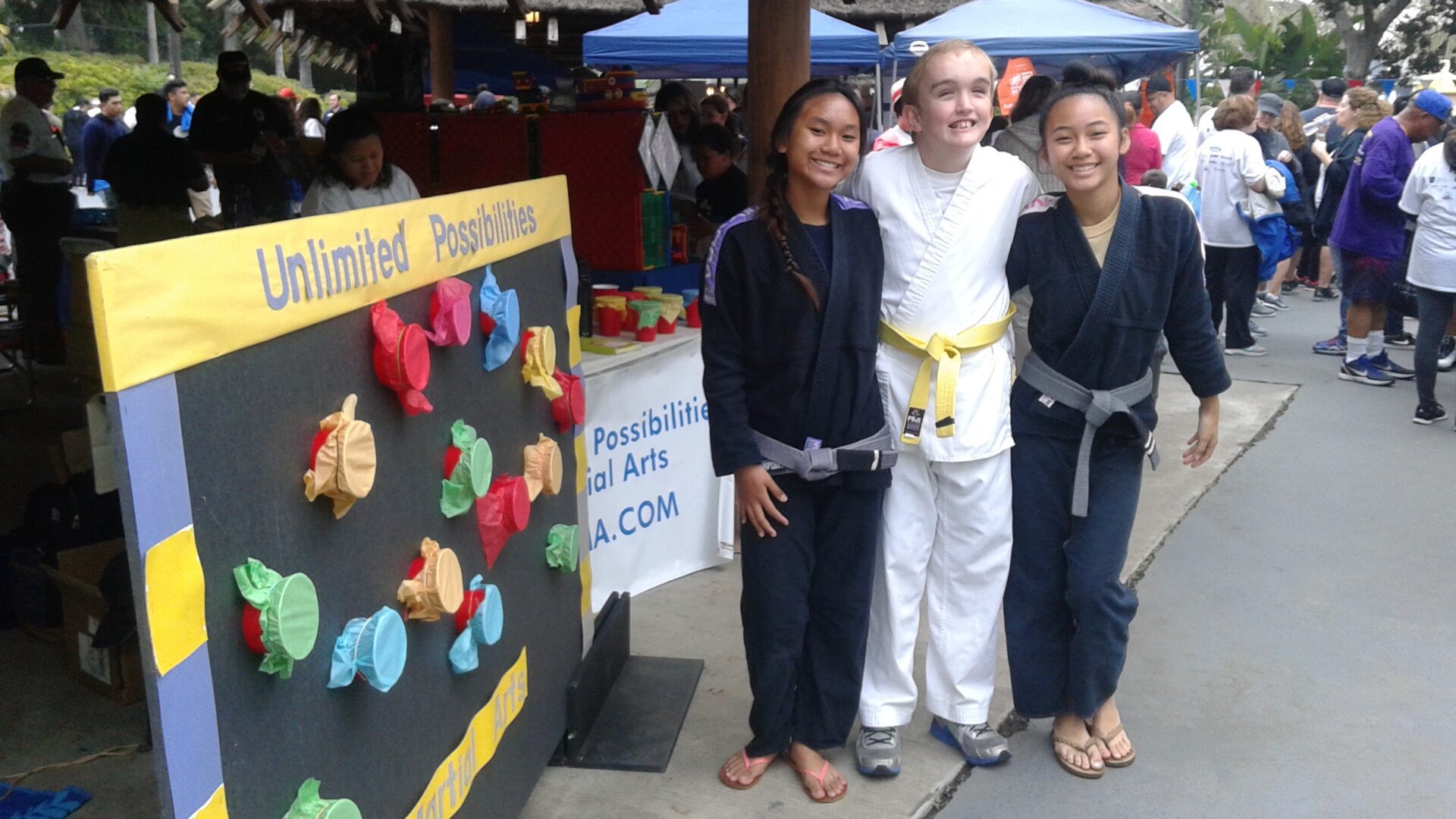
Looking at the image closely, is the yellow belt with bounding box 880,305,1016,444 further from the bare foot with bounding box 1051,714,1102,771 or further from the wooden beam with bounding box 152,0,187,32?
the wooden beam with bounding box 152,0,187,32

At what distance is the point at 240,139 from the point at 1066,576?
6.08 m

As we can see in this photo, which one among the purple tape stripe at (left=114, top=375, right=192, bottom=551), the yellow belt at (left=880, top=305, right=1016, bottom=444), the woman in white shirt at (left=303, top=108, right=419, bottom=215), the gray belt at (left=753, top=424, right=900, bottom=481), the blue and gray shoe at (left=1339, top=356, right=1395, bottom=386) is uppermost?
the woman in white shirt at (left=303, top=108, right=419, bottom=215)

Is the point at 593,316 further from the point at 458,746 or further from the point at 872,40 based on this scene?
the point at 872,40

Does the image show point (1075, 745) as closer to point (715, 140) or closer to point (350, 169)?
point (350, 169)

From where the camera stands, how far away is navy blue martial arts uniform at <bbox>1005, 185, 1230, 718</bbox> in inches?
117

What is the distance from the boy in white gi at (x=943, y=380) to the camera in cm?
291

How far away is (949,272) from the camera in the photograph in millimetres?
2936

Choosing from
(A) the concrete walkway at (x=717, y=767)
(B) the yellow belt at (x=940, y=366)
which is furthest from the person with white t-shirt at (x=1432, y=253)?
(B) the yellow belt at (x=940, y=366)

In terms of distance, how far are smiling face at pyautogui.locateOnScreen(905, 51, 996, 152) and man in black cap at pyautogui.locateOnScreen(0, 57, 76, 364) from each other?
6.99 m

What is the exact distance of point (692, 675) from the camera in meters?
3.70

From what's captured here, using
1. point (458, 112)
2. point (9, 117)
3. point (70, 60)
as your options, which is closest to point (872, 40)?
point (458, 112)

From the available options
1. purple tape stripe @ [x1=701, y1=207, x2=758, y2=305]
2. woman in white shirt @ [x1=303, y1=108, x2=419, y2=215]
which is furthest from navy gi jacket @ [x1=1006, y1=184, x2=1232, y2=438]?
woman in white shirt @ [x1=303, y1=108, x2=419, y2=215]

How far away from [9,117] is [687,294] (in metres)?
5.79

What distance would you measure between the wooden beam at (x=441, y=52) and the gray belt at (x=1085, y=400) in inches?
417
